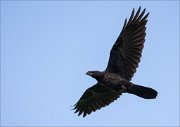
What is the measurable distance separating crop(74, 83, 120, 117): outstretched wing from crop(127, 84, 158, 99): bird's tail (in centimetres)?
187

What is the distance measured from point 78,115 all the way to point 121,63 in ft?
11.6

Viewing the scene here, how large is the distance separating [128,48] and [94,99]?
2.98 meters

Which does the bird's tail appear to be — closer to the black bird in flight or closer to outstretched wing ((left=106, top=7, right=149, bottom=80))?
the black bird in flight

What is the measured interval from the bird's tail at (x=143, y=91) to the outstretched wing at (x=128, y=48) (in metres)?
0.53

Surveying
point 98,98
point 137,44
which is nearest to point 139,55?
point 137,44

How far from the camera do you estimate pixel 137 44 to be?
48.5 feet

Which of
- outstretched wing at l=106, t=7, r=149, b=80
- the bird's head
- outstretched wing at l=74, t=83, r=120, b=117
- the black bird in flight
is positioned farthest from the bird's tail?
outstretched wing at l=74, t=83, r=120, b=117

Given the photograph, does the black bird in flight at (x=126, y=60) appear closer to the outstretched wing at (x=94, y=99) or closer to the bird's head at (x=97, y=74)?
the bird's head at (x=97, y=74)

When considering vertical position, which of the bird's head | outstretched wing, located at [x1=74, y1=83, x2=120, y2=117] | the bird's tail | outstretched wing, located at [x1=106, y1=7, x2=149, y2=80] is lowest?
outstretched wing, located at [x1=74, y1=83, x2=120, y2=117]

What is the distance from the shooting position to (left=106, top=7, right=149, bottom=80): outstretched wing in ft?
48.4

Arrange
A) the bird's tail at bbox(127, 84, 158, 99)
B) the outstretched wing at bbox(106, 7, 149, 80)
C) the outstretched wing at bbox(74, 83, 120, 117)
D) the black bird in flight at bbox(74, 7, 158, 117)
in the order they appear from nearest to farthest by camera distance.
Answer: the bird's tail at bbox(127, 84, 158, 99)
the black bird in flight at bbox(74, 7, 158, 117)
the outstretched wing at bbox(106, 7, 149, 80)
the outstretched wing at bbox(74, 83, 120, 117)

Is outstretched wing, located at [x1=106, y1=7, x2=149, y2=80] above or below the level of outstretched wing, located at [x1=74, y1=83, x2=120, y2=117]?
above

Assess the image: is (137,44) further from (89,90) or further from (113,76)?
(89,90)

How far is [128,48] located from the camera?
14.9 metres
